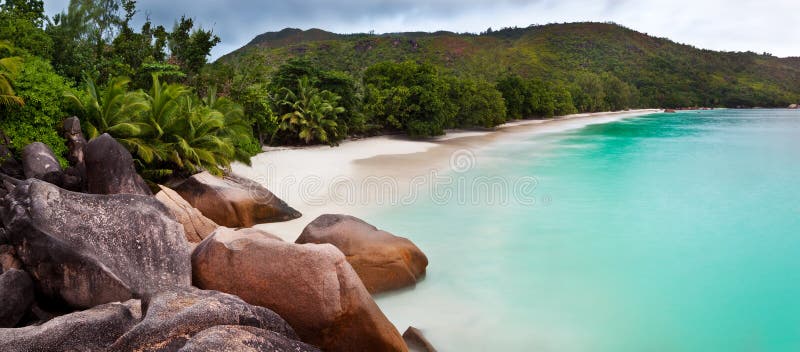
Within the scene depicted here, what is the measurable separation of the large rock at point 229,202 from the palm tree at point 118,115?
5.33 ft

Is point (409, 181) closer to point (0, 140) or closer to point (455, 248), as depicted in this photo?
point (455, 248)

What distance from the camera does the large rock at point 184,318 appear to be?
3.87 meters

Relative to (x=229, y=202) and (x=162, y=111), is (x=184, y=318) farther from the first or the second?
(x=162, y=111)

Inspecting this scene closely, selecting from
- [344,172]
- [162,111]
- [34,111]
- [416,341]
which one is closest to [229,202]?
[162,111]

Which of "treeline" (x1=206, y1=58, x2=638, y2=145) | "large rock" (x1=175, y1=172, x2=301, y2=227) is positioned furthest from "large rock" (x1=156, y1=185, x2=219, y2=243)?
"treeline" (x1=206, y1=58, x2=638, y2=145)

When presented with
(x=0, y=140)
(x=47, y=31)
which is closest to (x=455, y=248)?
(x=0, y=140)

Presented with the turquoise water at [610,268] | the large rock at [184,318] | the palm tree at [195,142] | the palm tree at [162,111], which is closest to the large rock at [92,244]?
the large rock at [184,318]

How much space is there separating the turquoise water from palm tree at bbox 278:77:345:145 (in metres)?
8.02

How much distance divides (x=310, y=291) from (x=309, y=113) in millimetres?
19416

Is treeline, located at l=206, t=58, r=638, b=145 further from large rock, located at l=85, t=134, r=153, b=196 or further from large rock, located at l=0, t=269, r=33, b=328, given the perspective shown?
large rock, located at l=0, t=269, r=33, b=328

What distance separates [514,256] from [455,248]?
49.2 inches

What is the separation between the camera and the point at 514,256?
10.5 metres

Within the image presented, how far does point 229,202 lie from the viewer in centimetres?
1033

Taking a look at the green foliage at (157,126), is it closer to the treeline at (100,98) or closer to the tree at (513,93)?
the treeline at (100,98)
